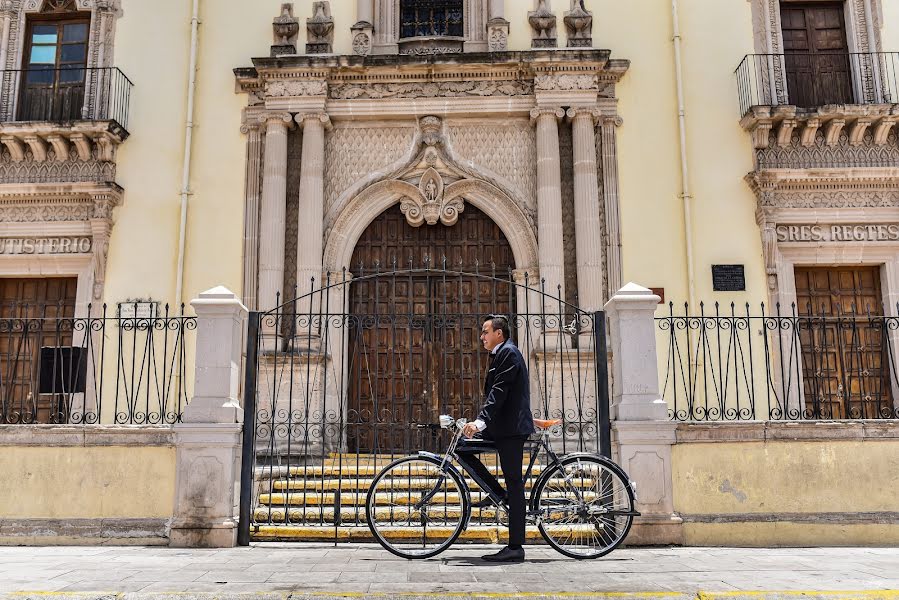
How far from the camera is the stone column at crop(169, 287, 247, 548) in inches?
296

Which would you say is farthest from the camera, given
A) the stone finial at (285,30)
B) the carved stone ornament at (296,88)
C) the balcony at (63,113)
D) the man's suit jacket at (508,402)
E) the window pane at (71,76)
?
the window pane at (71,76)

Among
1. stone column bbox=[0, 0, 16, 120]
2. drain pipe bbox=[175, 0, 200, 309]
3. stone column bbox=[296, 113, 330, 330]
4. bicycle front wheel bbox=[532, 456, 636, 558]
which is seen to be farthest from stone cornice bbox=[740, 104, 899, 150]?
stone column bbox=[0, 0, 16, 120]

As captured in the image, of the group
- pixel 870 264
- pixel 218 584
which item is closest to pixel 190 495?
pixel 218 584

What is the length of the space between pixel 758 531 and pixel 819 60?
8487 mm

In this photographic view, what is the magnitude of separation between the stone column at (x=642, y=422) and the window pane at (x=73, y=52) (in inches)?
398

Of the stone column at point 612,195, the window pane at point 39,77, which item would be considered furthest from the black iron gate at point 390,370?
the window pane at point 39,77

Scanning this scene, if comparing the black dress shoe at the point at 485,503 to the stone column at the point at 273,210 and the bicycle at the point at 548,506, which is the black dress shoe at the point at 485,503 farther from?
the stone column at the point at 273,210

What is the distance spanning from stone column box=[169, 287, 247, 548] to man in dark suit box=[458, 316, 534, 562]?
2401 mm

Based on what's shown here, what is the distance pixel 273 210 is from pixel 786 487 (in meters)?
8.10

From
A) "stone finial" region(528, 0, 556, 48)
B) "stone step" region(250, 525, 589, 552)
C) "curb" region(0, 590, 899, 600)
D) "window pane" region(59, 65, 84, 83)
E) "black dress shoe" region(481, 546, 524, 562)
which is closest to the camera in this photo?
"curb" region(0, 590, 899, 600)

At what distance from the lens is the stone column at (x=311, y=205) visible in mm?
12227

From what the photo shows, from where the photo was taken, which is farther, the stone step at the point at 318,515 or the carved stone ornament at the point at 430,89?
the carved stone ornament at the point at 430,89

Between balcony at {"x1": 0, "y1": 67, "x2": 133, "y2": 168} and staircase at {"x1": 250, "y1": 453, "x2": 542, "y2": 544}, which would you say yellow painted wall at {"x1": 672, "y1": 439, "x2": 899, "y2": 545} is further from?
balcony at {"x1": 0, "y1": 67, "x2": 133, "y2": 168}

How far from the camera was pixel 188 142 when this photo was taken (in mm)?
12781
